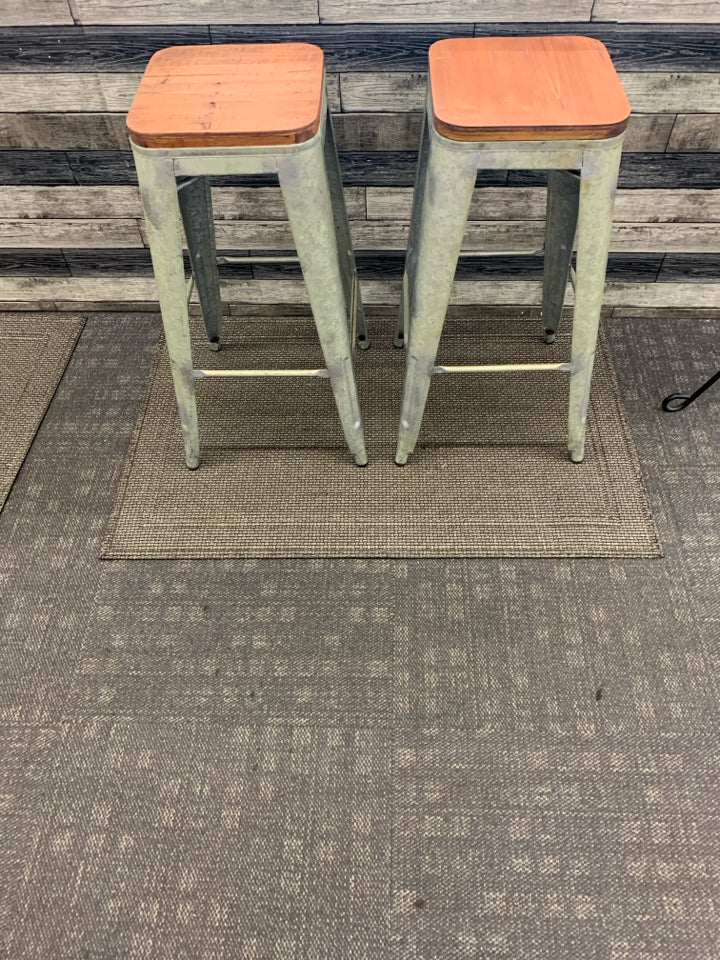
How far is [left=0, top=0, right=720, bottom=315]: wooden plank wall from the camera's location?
1447 millimetres

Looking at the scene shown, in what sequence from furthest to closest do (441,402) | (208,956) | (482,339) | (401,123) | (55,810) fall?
(482,339)
(441,402)
(401,123)
(55,810)
(208,956)

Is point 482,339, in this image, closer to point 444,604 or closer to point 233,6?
point 444,604

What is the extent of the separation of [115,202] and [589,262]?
3.96 ft

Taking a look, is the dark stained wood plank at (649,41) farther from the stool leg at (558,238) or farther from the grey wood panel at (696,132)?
the stool leg at (558,238)

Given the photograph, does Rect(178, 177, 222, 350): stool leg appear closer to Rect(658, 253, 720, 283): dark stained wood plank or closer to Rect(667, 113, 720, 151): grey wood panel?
Rect(667, 113, 720, 151): grey wood panel

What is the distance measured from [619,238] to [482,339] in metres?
0.43

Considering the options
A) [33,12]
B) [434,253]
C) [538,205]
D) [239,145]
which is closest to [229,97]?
[239,145]

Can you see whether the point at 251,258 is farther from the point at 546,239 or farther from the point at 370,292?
the point at 546,239

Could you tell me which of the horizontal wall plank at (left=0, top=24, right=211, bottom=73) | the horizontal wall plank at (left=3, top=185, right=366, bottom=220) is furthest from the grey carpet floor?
the horizontal wall plank at (left=0, top=24, right=211, bottom=73)

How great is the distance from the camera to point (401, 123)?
160 centimetres

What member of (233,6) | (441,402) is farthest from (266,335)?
(233,6)

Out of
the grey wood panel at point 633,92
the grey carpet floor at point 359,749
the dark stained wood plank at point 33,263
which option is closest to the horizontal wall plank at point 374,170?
the grey wood panel at point 633,92

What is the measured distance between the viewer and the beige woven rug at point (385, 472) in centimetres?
157

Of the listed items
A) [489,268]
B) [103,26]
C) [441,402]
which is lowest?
[441,402]
